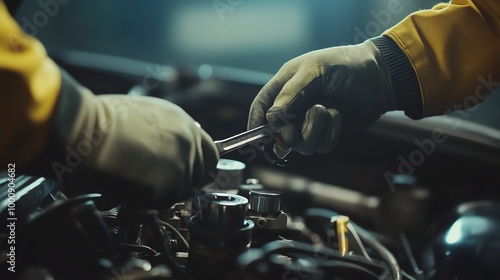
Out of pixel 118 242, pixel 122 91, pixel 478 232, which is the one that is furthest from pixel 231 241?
pixel 122 91

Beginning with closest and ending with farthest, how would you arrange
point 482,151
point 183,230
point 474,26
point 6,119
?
1. point 6,119
2. point 183,230
3. point 474,26
4. point 482,151

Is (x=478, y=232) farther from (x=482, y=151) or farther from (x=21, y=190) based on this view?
(x=21, y=190)

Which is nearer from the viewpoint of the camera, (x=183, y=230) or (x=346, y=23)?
(x=183, y=230)

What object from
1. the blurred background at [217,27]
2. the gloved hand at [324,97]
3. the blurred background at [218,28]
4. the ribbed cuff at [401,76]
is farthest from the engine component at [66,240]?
the blurred background at [217,27]

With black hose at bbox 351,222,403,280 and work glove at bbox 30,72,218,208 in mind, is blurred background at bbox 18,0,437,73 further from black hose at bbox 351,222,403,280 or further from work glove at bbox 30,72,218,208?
work glove at bbox 30,72,218,208

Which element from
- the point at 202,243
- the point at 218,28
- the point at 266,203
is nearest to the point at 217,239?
the point at 202,243

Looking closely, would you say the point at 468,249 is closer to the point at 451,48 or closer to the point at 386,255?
the point at 386,255

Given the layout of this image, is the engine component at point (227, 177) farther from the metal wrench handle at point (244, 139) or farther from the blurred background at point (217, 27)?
the blurred background at point (217, 27)

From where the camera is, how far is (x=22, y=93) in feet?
1.82

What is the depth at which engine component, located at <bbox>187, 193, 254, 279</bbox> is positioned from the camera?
2.32 feet

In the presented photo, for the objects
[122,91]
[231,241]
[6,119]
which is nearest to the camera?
[6,119]

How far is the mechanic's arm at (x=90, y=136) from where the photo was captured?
0.56m

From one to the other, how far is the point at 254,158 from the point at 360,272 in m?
0.66

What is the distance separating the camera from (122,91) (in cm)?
171
